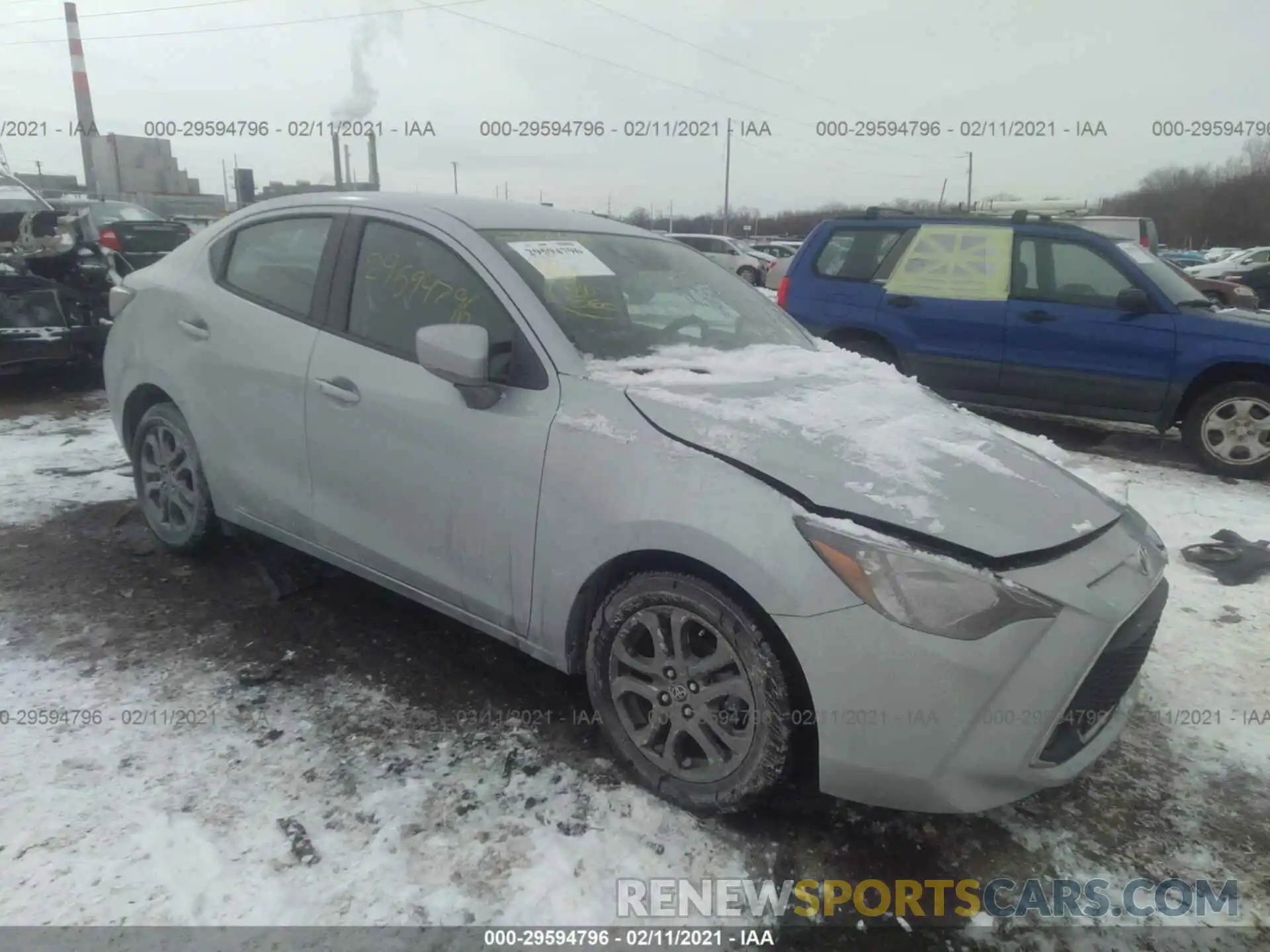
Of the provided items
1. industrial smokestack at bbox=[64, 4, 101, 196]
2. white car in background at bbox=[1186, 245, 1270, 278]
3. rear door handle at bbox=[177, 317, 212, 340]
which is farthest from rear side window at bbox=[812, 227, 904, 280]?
industrial smokestack at bbox=[64, 4, 101, 196]

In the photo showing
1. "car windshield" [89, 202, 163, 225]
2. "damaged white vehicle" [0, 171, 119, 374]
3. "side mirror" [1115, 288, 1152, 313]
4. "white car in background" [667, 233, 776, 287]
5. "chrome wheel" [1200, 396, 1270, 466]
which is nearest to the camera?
"chrome wheel" [1200, 396, 1270, 466]

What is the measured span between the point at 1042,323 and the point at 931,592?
524 centimetres

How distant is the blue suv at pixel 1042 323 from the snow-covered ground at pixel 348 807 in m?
3.31

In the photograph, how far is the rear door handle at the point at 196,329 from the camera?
3.50 metres

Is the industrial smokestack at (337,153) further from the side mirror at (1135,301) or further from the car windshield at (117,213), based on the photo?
the side mirror at (1135,301)

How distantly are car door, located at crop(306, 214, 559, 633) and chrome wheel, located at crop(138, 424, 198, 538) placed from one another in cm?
101

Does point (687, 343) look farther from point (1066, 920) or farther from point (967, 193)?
point (967, 193)

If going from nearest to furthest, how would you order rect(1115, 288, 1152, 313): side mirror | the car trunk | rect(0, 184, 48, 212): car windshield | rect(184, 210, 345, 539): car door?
rect(184, 210, 345, 539): car door < rect(1115, 288, 1152, 313): side mirror < rect(0, 184, 48, 212): car windshield < the car trunk

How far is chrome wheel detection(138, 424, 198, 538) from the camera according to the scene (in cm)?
376

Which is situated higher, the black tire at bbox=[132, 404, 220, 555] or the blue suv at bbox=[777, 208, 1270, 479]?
the blue suv at bbox=[777, 208, 1270, 479]

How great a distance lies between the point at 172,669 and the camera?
308 centimetres

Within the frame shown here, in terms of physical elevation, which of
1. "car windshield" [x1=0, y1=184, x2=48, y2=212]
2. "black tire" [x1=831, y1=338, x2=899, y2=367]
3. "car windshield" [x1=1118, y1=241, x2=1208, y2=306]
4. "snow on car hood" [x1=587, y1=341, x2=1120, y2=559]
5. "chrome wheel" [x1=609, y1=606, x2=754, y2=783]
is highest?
"car windshield" [x1=0, y1=184, x2=48, y2=212]

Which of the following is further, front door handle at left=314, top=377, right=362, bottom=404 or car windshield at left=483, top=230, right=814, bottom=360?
front door handle at left=314, top=377, right=362, bottom=404

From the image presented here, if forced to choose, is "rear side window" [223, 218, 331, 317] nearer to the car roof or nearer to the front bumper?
the car roof
